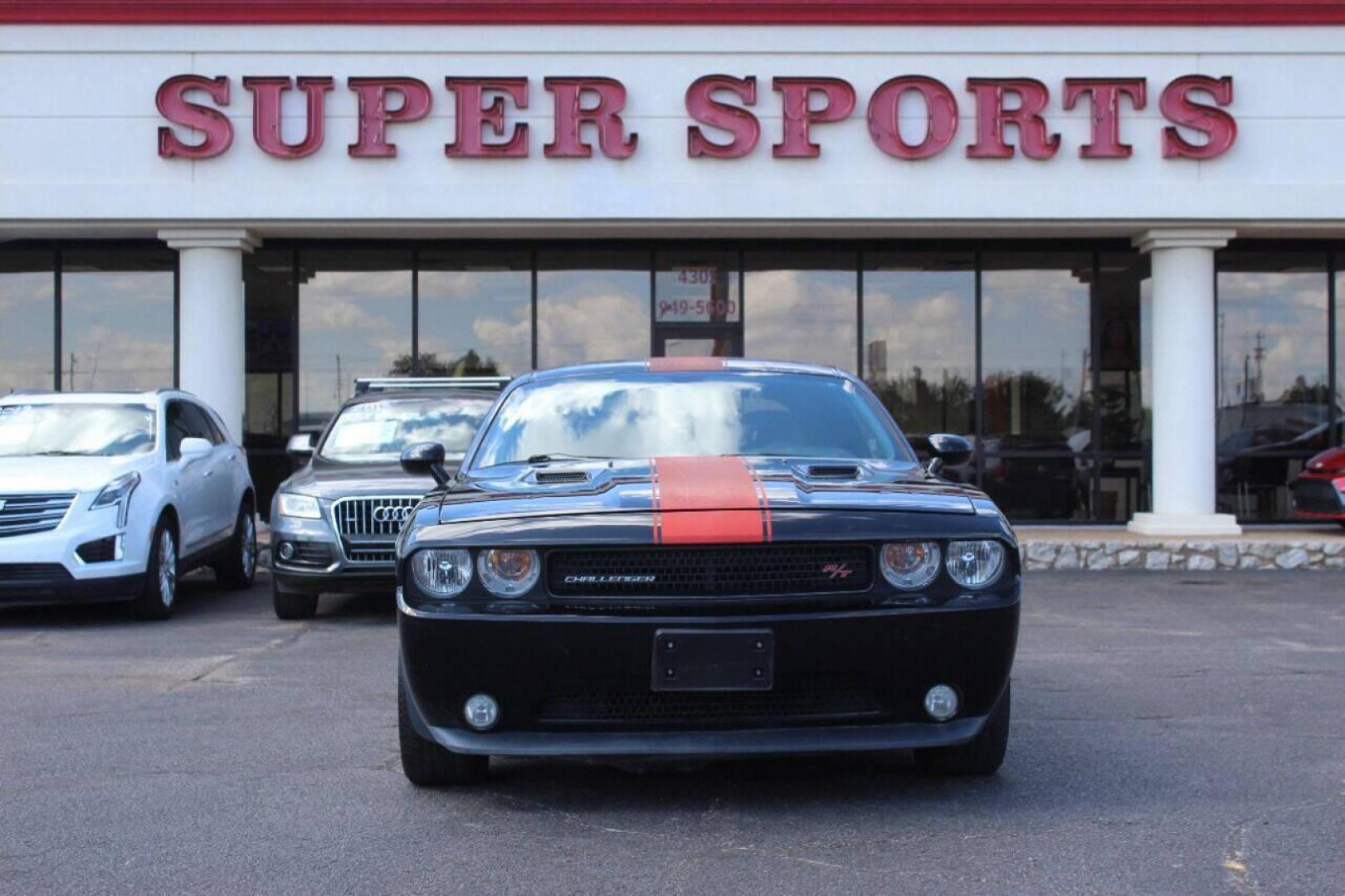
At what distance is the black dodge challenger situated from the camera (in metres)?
4.32

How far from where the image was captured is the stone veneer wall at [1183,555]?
46.3ft

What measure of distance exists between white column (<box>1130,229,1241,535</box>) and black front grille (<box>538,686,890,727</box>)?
11205 mm

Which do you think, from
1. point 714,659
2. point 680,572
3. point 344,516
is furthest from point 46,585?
point 714,659

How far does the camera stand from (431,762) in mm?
4840

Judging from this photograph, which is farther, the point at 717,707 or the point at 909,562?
the point at 909,562

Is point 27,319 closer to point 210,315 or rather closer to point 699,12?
point 210,315

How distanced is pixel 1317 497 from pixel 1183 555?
156 cm

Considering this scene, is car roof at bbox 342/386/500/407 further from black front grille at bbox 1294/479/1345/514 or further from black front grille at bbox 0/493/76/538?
black front grille at bbox 1294/479/1345/514

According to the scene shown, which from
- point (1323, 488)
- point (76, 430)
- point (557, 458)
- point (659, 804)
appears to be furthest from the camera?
point (1323, 488)

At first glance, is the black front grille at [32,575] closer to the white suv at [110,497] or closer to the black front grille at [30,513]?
the white suv at [110,497]

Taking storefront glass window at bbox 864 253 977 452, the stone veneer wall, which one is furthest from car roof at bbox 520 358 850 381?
storefront glass window at bbox 864 253 977 452

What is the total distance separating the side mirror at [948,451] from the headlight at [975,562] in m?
1.33

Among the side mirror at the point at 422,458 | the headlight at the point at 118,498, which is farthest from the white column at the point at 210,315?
the side mirror at the point at 422,458

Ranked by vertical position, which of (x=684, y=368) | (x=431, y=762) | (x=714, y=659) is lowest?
(x=431, y=762)
